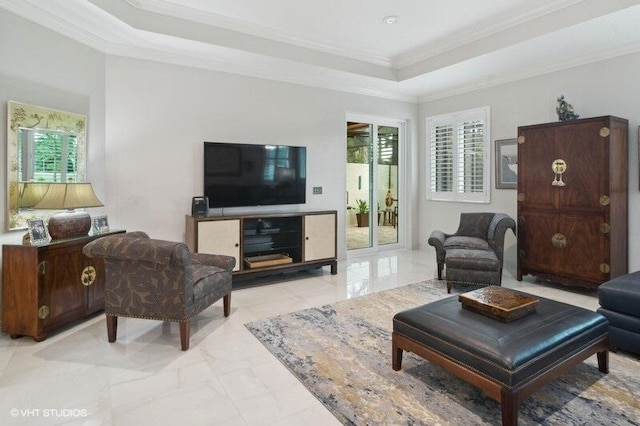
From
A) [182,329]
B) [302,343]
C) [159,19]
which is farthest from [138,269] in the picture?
[159,19]

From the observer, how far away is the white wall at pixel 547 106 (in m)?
4.21

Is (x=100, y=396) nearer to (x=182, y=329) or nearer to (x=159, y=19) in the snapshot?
(x=182, y=329)

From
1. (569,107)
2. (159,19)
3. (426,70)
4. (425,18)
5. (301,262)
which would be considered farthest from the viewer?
(426,70)

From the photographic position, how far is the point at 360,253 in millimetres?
6383

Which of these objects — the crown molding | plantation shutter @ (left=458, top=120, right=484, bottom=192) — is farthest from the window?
the crown molding

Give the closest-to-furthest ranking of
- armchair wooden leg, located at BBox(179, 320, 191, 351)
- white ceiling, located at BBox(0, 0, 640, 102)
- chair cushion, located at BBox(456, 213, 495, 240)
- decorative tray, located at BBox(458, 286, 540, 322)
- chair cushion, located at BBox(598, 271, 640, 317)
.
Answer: decorative tray, located at BBox(458, 286, 540, 322)
chair cushion, located at BBox(598, 271, 640, 317)
armchair wooden leg, located at BBox(179, 320, 191, 351)
white ceiling, located at BBox(0, 0, 640, 102)
chair cushion, located at BBox(456, 213, 495, 240)

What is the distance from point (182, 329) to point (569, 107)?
4901mm

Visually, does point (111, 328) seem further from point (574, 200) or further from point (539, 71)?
point (539, 71)

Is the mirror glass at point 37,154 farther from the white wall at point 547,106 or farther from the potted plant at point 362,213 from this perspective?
the white wall at point 547,106

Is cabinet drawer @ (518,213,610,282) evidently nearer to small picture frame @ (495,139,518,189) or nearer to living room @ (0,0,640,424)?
living room @ (0,0,640,424)

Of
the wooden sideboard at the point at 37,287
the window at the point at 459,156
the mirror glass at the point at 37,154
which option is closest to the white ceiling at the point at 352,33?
the window at the point at 459,156

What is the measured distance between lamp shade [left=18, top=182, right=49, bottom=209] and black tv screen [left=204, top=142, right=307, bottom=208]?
1683 mm

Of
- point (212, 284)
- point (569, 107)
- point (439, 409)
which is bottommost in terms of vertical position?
point (439, 409)
